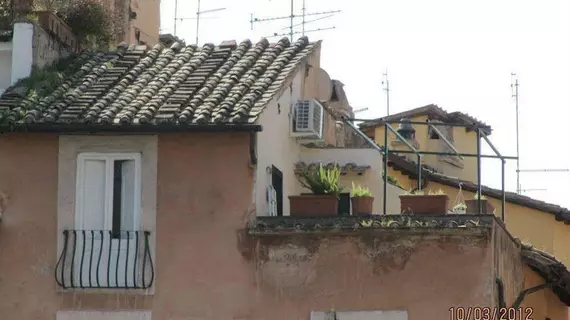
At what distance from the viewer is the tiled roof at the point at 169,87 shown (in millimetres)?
20203

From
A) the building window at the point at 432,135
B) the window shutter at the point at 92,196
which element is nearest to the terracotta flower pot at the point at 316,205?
the window shutter at the point at 92,196

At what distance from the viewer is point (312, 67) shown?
2411 centimetres

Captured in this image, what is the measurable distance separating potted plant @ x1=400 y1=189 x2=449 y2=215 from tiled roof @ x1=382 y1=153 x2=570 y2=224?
8.93 meters

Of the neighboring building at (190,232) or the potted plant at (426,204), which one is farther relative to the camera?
the potted plant at (426,204)

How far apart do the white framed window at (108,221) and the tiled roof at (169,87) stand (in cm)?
73

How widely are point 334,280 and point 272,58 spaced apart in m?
4.50

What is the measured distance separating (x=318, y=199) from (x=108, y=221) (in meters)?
3.06

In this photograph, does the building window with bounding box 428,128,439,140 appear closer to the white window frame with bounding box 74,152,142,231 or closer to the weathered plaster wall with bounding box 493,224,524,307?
the weathered plaster wall with bounding box 493,224,524,307

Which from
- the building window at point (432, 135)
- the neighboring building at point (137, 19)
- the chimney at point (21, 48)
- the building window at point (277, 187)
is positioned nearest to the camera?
the building window at point (277, 187)

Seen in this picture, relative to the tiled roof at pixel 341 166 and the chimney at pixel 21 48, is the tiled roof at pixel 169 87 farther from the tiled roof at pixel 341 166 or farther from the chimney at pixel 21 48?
the tiled roof at pixel 341 166

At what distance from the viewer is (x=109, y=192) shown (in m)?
20.4

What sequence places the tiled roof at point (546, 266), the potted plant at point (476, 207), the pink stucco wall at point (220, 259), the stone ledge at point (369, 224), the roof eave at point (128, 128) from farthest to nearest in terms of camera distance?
the tiled roof at point (546, 266)
the potted plant at point (476, 207)
the roof eave at point (128, 128)
the pink stucco wall at point (220, 259)
the stone ledge at point (369, 224)

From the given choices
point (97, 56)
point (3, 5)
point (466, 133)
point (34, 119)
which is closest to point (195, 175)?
point (34, 119)

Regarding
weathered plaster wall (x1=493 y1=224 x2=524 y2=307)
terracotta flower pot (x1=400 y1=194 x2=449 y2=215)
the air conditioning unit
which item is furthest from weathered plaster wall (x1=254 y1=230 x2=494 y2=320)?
the air conditioning unit
